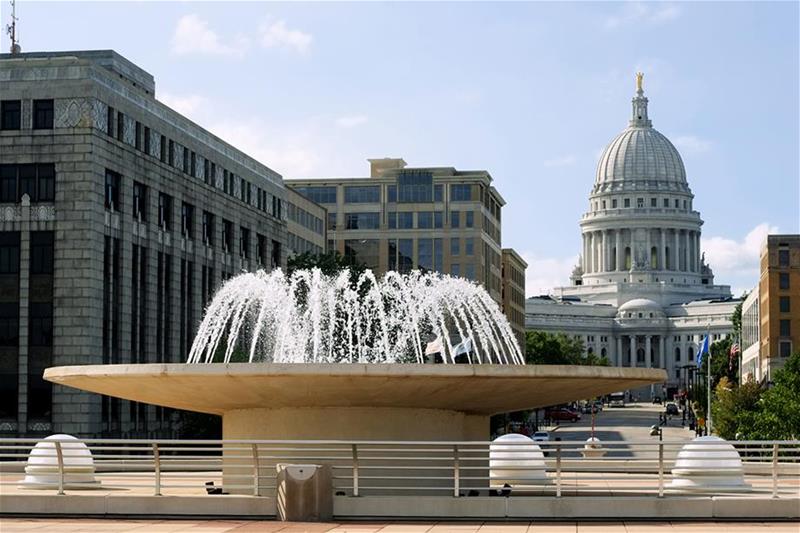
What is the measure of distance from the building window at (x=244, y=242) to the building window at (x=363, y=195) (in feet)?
197

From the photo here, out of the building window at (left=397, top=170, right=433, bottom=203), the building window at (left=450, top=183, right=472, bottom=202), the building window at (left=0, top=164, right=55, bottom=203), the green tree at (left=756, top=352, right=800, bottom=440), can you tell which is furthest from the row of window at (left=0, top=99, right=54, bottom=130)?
the building window at (left=397, top=170, right=433, bottom=203)

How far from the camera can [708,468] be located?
1076 inches

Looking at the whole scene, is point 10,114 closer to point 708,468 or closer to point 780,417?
point 780,417

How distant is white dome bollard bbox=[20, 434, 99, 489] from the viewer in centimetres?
2772

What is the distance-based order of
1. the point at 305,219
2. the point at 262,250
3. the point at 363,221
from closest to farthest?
the point at 262,250 → the point at 305,219 → the point at 363,221

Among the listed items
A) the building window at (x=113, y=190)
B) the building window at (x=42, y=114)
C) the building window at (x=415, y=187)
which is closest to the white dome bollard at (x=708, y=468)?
the building window at (x=42, y=114)

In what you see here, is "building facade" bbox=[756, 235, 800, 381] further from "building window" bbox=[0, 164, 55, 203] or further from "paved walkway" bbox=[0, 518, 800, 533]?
"paved walkway" bbox=[0, 518, 800, 533]

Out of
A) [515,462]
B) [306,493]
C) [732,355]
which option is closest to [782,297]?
[732,355]

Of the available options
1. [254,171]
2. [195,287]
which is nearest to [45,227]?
[195,287]

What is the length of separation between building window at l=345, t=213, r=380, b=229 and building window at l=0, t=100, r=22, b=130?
271 ft

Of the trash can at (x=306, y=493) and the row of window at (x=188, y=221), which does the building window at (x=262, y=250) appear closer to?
the row of window at (x=188, y=221)

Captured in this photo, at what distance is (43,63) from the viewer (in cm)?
5934

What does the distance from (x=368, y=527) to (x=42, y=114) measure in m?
39.9

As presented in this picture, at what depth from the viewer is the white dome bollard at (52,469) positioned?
91.0 feet
